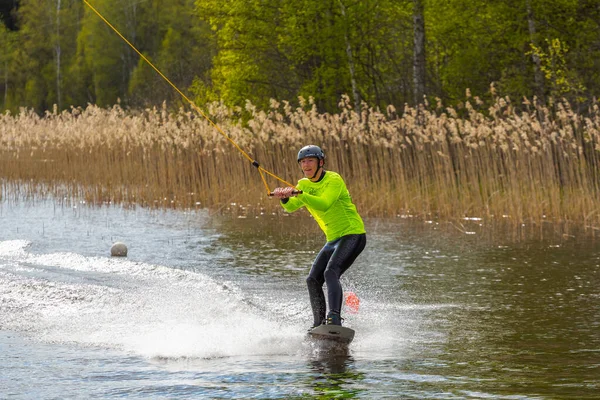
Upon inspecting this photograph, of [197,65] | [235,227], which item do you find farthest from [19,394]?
[197,65]

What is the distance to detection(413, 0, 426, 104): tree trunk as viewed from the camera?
26656 millimetres

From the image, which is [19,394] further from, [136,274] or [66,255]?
[66,255]

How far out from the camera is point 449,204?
19.1 m

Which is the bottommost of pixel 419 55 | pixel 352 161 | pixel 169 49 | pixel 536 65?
pixel 352 161

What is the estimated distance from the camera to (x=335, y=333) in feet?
28.5

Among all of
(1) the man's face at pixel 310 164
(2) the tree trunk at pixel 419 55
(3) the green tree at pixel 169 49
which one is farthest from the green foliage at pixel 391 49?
(3) the green tree at pixel 169 49

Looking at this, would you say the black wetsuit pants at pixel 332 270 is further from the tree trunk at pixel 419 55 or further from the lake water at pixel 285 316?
the tree trunk at pixel 419 55

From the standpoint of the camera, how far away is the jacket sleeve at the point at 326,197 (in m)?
8.64

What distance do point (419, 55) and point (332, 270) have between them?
60.8 ft

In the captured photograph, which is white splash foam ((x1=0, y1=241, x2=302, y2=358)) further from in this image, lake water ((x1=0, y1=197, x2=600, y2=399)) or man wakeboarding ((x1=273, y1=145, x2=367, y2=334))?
man wakeboarding ((x1=273, y1=145, x2=367, y2=334))

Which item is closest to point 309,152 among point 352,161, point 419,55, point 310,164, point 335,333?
point 310,164

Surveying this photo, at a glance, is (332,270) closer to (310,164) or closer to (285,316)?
(310,164)

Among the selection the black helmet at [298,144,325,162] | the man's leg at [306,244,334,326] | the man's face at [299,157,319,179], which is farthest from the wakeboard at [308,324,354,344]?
the black helmet at [298,144,325,162]

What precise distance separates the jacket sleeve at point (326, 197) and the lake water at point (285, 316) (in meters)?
1.15
